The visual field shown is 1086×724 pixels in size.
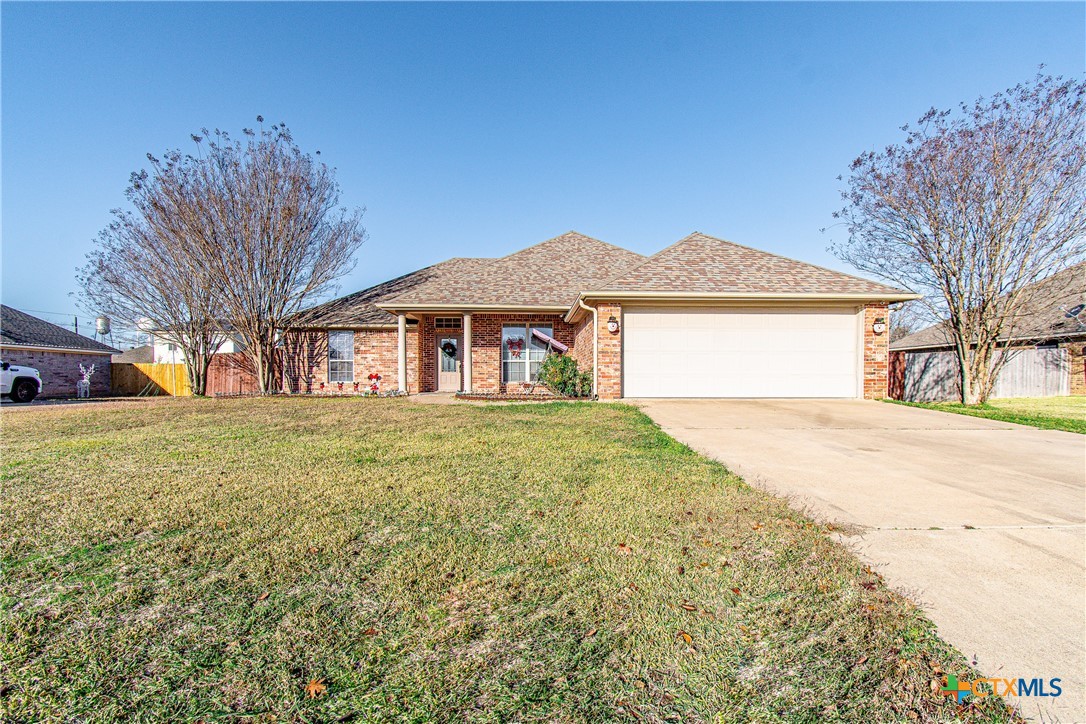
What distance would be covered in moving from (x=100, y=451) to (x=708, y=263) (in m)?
12.7

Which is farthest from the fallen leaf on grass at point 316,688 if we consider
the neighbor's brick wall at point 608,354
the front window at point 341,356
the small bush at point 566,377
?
the front window at point 341,356

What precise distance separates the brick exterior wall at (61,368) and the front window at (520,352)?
58.4ft

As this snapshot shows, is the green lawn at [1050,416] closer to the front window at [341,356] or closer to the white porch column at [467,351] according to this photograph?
the white porch column at [467,351]

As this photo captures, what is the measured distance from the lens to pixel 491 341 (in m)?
14.8

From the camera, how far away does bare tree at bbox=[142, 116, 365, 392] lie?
48.7ft

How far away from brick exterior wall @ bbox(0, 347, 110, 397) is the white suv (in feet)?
7.01

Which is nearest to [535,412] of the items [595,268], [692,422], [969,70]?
[692,422]

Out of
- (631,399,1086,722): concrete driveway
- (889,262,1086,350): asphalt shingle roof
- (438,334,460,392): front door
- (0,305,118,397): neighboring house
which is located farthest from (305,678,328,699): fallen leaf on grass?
(0,305,118,397): neighboring house

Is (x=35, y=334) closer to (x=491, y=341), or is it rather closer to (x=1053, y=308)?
A: (x=491, y=341)

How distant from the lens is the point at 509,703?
62.4 inches

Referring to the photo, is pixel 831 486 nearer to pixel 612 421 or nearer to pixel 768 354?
pixel 612 421

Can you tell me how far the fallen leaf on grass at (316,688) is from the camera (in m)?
1.62
